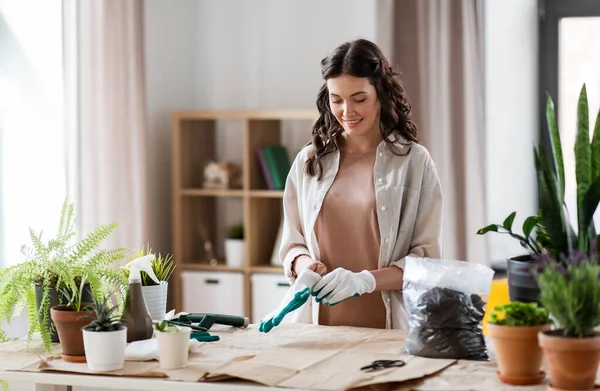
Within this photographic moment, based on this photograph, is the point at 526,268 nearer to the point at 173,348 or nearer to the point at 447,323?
the point at 447,323

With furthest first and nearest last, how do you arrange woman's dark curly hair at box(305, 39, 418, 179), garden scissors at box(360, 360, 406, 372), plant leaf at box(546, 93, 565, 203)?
woman's dark curly hair at box(305, 39, 418, 179) → plant leaf at box(546, 93, 565, 203) → garden scissors at box(360, 360, 406, 372)

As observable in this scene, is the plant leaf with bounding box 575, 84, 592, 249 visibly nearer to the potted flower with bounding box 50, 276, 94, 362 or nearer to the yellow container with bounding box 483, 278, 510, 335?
the potted flower with bounding box 50, 276, 94, 362

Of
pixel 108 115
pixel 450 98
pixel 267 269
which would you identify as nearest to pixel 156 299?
pixel 108 115

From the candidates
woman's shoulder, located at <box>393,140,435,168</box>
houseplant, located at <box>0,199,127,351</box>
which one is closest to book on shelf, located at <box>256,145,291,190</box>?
woman's shoulder, located at <box>393,140,435,168</box>

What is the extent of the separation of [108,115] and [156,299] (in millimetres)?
2000

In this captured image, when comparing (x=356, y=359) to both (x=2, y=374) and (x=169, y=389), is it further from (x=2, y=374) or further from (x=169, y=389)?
(x=2, y=374)

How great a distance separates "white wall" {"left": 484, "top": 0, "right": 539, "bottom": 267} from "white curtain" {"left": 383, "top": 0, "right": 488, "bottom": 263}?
0.84 feet

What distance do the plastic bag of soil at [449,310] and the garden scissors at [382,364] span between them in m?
0.09

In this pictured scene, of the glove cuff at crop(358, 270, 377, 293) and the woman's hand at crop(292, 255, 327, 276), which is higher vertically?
the woman's hand at crop(292, 255, 327, 276)

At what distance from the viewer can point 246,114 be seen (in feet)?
15.0

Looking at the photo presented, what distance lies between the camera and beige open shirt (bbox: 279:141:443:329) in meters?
2.63

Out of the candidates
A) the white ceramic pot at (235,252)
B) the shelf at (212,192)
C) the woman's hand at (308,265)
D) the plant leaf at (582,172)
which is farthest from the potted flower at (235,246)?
the plant leaf at (582,172)

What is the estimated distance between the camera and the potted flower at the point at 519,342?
1.82 m

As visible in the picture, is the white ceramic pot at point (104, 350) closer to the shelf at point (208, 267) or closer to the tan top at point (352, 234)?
the tan top at point (352, 234)
